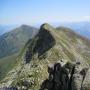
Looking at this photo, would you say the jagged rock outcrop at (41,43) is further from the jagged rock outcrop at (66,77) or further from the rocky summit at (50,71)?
the jagged rock outcrop at (66,77)

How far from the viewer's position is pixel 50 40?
115 m

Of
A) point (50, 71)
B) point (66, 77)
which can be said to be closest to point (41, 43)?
point (50, 71)

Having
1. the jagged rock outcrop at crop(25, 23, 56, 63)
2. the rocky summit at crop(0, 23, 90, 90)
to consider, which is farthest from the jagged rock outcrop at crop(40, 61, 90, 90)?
the jagged rock outcrop at crop(25, 23, 56, 63)

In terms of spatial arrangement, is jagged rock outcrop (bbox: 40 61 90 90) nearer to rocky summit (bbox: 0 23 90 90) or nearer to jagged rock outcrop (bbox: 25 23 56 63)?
rocky summit (bbox: 0 23 90 90)

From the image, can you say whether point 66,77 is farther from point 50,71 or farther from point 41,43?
point 41,43

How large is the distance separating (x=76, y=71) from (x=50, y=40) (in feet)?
198

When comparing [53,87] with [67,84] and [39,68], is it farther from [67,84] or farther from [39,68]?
[39,68]

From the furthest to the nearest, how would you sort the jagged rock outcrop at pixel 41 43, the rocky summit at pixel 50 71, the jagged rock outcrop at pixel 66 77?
the jagged rock outcrop at pixel 41 43, the rocky summit at pixel 50 71, the jagged rock outcrop at pixel 66 77

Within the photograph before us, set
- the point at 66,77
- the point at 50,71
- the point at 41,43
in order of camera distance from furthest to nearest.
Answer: the point at 41,43 → the point at 50,71 → the point at 66,77

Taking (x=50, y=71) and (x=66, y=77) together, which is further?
(x=50, y=71)

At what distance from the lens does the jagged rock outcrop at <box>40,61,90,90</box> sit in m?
52.6

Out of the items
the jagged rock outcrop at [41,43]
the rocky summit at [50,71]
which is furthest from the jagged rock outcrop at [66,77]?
the jagged rock outcrop at [41,43]

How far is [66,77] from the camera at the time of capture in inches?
2287

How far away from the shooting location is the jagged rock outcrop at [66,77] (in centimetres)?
5258
